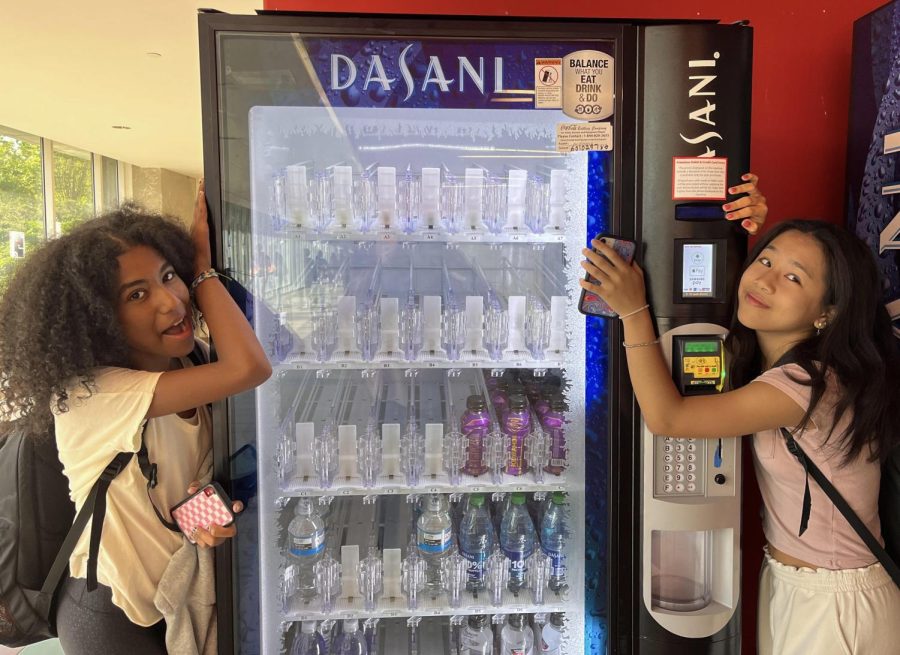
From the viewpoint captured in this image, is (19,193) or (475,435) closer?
(475,435)

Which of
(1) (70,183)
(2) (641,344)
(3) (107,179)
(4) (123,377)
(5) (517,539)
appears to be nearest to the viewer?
(4) (123,377)

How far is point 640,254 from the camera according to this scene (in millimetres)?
1624

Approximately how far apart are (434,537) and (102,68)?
4.85 meters

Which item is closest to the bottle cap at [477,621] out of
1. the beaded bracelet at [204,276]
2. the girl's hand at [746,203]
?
the beaded bracelet at [204,276]

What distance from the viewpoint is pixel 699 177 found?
1.57 metres

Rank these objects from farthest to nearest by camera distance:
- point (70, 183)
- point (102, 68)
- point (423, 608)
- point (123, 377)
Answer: point (70, 183)
point (102, 68)
point (423, 608)
point (123, 377)

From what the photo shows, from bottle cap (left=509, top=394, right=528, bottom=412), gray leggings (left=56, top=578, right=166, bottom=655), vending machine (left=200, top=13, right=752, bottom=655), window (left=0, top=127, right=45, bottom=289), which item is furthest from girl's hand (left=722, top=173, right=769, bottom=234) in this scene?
window (left=0, top=127, right=45, bottom=289)

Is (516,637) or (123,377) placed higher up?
(123,377)

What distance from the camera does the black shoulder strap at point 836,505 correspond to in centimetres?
156

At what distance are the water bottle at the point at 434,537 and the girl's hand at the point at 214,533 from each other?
55cm

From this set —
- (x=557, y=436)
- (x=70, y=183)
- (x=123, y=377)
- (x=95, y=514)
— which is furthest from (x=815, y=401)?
(x=70, y=183)

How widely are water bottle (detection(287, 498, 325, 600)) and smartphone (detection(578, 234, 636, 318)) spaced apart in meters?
1.03

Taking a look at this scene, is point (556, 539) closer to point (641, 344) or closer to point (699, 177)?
point (641, 344)

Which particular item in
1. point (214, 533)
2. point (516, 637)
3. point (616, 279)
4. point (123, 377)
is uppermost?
point (616, 279)
